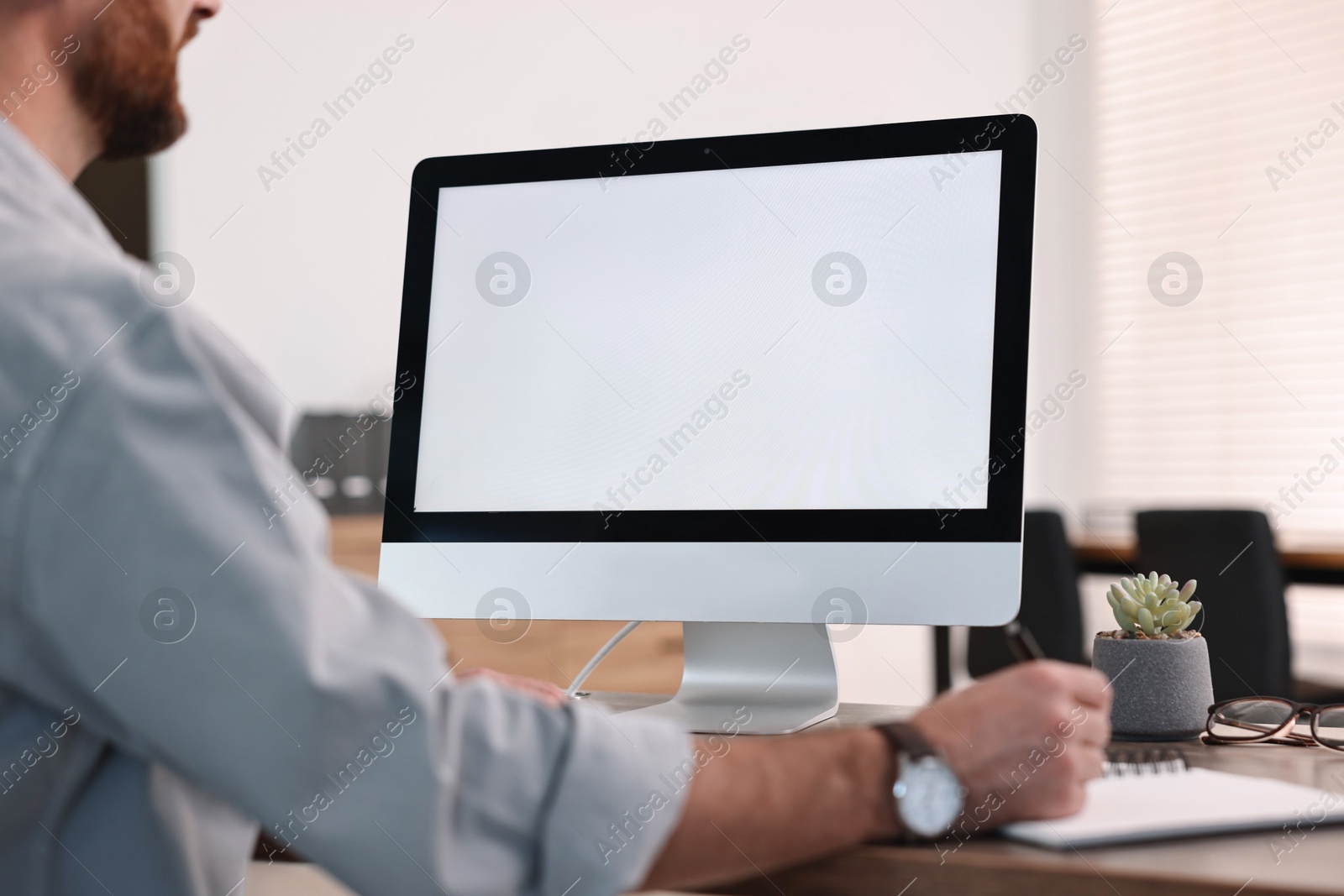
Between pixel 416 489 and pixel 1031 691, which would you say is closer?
pixel 1031 691

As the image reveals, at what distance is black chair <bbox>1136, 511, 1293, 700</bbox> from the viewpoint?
2691mm

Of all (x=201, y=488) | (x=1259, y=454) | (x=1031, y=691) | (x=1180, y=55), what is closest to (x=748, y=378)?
(x=1031, y=691)

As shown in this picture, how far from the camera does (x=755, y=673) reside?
3.50 ft

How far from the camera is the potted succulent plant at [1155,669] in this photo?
95 cm

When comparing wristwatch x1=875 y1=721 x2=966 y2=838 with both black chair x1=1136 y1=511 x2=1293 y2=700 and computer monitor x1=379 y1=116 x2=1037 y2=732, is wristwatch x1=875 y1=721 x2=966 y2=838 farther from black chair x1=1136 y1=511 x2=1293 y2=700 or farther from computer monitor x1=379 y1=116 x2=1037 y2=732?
black chair x1=1136 y1=511 x2=1293 y2=700

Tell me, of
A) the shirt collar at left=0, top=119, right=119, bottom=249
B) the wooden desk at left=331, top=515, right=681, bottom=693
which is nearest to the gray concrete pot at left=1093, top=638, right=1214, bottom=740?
the shirt collar at left=0, top=119, right=119, bottom=249

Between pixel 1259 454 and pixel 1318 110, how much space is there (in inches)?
45.4

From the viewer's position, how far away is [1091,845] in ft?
1.91

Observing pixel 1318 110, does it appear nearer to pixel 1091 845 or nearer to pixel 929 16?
pixel 929 16

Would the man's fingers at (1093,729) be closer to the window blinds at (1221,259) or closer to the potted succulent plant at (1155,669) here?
the potted succulent plant at (1155,669)

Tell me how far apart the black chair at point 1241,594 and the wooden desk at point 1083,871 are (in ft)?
7.49

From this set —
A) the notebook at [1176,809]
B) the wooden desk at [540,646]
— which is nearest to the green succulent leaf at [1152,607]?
the notebook at [1176,809]

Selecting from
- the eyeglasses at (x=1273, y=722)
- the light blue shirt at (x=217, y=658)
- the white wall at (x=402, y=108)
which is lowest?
the eyeglasses at (x=1273, y=722)

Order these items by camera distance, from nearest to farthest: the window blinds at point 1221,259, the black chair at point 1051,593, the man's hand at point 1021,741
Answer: the man's hand at point 1021,741 < the black chair at point 1051,593 < the window blinds at point 1221,259
